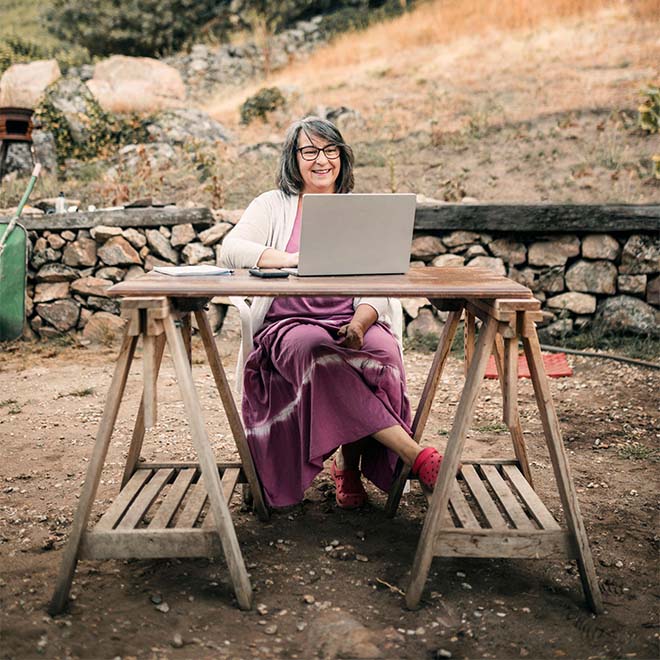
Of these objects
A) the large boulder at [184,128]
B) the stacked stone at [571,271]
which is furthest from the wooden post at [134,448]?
the large boulder at [184,128]

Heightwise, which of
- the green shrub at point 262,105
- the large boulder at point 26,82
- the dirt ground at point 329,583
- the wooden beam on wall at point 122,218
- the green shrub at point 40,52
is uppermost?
the green shrub at point 40,52

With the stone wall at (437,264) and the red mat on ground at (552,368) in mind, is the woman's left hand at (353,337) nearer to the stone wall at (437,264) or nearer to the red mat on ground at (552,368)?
the red mat on ground at (552,368)

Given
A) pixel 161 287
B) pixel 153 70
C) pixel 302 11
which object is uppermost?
pixel 302 11

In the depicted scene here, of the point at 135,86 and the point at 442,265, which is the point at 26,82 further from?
the point at 442,265

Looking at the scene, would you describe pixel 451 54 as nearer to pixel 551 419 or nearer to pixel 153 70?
pixel 153 70

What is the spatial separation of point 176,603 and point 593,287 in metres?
4.09

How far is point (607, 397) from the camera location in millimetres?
4457

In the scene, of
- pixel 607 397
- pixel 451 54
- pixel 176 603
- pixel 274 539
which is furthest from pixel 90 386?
pixel 451 54

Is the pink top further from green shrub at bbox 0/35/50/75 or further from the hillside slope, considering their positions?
green shrub at bbox 0/35/50/75

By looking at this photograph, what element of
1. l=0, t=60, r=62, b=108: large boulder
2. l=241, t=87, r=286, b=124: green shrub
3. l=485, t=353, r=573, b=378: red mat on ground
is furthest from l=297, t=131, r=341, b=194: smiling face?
l=0, t=60, r=62, b=108: large boulder

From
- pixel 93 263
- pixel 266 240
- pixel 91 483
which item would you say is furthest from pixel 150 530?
pixel 93 263

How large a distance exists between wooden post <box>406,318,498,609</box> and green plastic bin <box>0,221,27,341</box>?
14.4ft

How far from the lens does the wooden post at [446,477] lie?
2.24 m

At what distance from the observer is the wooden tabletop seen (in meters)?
2.19
